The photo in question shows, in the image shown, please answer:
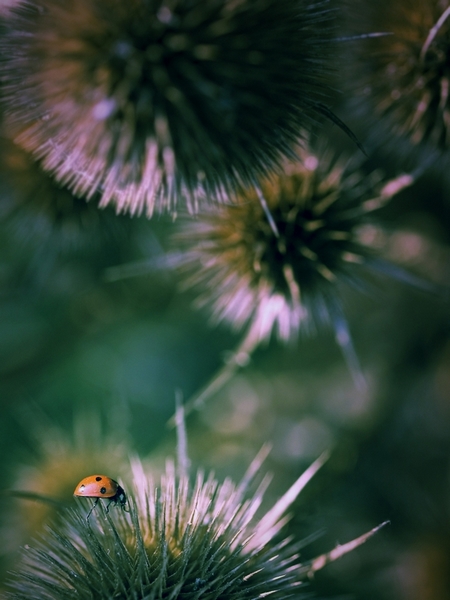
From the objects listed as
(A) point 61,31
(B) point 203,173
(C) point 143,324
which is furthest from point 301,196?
(C) point 143,324

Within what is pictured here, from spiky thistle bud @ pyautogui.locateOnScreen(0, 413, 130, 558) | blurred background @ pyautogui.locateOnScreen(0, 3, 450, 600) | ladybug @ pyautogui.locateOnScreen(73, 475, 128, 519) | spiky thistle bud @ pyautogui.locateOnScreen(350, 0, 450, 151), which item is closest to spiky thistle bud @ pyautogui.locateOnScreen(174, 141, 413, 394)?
spiky thistle bud @ pyautogui.locateOnScreen(350, 0, 450, 151)

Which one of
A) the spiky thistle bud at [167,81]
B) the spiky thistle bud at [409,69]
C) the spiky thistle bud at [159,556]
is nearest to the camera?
the spiky thistle bud at [167,81]

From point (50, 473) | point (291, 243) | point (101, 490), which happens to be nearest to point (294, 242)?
point (291, 243)

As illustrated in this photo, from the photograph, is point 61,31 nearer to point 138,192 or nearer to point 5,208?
point 138,192

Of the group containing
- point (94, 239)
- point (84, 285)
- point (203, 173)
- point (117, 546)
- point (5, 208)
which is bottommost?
point (117, 546)

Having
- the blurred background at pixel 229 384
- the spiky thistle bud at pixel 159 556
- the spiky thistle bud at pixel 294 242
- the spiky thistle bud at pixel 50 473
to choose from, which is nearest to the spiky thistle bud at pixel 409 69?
the spiky thistle bud at pixel 294 242

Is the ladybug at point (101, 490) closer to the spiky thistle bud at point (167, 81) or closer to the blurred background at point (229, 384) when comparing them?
the spiky thistle bud at point (167, 81)

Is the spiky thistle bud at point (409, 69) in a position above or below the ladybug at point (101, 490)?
above
